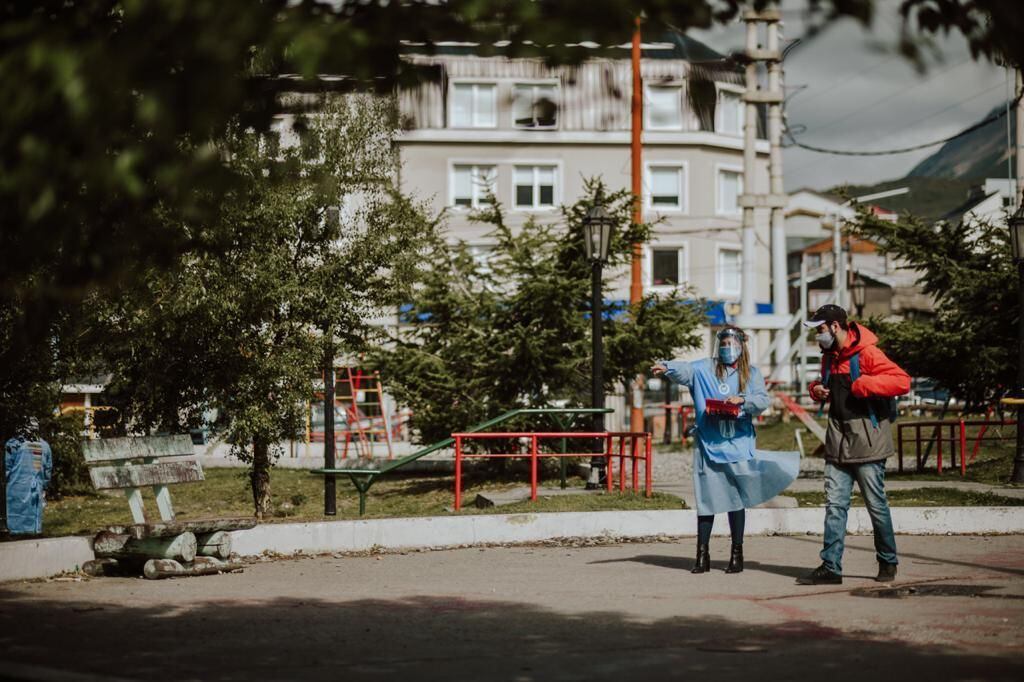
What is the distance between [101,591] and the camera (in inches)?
385

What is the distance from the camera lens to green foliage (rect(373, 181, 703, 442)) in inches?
866

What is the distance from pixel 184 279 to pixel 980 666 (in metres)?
9.49

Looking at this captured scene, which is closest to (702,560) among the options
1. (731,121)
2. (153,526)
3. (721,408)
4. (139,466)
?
(721,408)

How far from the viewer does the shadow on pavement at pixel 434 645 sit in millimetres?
6602

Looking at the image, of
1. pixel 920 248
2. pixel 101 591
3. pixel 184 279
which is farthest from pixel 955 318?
pixel 101 591

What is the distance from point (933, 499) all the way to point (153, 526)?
8.74 meters

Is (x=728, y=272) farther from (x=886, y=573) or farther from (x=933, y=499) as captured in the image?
(x=886, y=573)

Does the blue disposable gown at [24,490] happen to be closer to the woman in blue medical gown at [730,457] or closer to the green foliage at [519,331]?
the woman in blue medical gown at [730,457]

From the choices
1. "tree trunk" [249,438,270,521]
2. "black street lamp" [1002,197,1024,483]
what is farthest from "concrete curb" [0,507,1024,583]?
"black street lamp" [1002,197,1024,483]

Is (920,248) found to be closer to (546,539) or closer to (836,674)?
(546,539)

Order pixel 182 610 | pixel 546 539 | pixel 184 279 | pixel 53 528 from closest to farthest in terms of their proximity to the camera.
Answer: pixel 182 610 < pixel 546 539 < pixel 184 279 < pixel 53 528

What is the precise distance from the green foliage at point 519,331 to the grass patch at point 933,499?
6164mm

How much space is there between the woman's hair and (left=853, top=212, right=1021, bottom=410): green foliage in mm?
12101

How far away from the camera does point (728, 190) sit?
2119 inches
